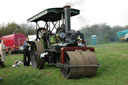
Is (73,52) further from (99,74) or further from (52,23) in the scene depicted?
(52,23)

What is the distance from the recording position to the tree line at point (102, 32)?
27.9 metres

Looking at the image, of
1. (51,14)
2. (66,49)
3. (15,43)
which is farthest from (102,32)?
(66,49)

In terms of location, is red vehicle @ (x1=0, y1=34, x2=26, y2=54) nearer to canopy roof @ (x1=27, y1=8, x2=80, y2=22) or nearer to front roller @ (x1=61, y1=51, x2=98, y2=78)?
canopy roof @ (x1=27, y1=8, x2=80, y2=22)

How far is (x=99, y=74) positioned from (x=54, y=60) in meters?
1.75

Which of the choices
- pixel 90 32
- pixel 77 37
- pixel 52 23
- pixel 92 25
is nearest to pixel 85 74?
pixel 77 37

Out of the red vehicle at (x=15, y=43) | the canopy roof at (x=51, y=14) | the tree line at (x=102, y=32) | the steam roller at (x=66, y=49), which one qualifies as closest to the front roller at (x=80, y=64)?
the steam roller at (x=66, y=49)

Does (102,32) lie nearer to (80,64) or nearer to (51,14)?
(51,14)

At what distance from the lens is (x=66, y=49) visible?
181 inches

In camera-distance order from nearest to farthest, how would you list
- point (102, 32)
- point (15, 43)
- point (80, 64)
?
1. point (80, 64)
2. point (15, 43)
3. point (102, 32)

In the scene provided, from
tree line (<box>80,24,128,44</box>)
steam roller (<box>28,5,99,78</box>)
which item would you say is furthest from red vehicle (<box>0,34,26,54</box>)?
tree line (<box>80,24,128,44</box>)

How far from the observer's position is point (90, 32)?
30984 mm

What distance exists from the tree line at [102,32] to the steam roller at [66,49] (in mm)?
20973

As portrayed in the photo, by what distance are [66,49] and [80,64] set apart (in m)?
0.59

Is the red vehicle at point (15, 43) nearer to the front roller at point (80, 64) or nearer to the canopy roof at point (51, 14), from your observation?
the canopy roof at point (51, 14)
